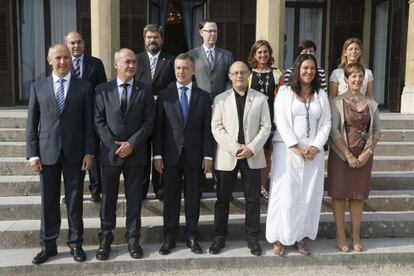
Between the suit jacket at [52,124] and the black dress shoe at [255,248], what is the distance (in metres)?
1.81

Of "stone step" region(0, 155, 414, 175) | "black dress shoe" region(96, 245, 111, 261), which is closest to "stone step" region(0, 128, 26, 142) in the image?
"stone step" region(0, 155, 414, 175)

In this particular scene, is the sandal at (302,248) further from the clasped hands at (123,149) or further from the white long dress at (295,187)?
the clasped hands at (123,149)

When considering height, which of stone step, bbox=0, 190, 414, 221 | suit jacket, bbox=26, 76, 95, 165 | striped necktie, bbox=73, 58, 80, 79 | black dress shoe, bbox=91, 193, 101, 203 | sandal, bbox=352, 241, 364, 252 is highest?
striped necktie, bbox=73, 58, 80, 79

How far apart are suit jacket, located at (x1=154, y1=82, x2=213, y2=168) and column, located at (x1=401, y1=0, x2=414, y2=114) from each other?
20.3 ft

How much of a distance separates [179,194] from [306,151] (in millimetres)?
1266

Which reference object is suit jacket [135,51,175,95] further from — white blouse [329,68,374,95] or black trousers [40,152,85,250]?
white blouse [329,68,374,95]

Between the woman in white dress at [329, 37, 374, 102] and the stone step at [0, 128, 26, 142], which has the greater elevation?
the woman in white dress at [329, 37, 374, 102]

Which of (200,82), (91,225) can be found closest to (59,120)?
(91,225)

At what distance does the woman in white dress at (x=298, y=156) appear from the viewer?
12.9 feet

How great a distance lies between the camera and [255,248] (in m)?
4.11

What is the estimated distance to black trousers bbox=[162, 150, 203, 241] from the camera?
4039mm

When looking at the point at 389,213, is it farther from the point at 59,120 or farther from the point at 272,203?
the point at 59,120

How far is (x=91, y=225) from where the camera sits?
442 centimetres

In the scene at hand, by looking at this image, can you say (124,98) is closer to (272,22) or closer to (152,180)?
(152,180)
